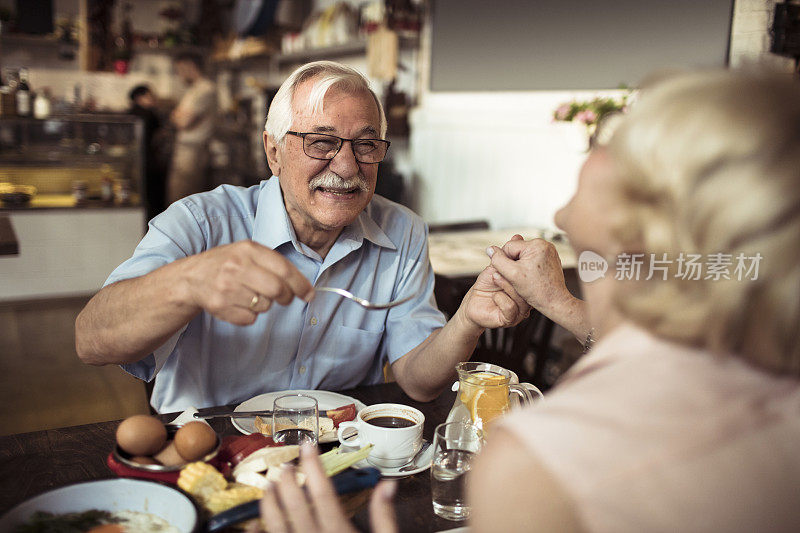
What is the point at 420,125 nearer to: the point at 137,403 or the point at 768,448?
the point at 137,403

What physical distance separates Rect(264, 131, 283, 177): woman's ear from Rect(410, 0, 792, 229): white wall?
211 cm

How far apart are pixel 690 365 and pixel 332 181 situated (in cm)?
116

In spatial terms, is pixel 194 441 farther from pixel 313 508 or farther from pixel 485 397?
pixel 485 397

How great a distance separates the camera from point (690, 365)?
62 centimetres

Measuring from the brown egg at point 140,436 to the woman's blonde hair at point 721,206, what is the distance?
781mm

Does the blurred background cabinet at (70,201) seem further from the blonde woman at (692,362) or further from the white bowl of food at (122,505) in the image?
the blonde woman at (692,362)

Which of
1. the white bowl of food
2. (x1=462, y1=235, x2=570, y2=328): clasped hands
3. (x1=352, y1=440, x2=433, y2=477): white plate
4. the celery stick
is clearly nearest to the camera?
the white bowl of food

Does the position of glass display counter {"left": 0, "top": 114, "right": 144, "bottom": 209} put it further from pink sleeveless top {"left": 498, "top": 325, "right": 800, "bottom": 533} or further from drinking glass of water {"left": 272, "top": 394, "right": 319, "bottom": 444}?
pink sleeveless top {"left": 498, "top": 325, "right": 800, "bottom": 533}

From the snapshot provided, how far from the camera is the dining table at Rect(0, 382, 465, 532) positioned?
100 centimetres

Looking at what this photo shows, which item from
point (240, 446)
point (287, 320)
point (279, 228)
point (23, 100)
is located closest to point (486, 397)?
point (240, 446)

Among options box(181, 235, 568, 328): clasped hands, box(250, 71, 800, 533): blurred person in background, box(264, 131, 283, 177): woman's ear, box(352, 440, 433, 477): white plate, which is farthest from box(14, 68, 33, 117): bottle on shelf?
box(250, 71, 800, 533): blurred person in background

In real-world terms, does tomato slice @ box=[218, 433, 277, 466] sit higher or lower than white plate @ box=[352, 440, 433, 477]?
higher

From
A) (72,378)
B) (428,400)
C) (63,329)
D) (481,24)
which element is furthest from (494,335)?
(63,329)

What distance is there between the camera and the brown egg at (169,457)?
1020 millimetres
